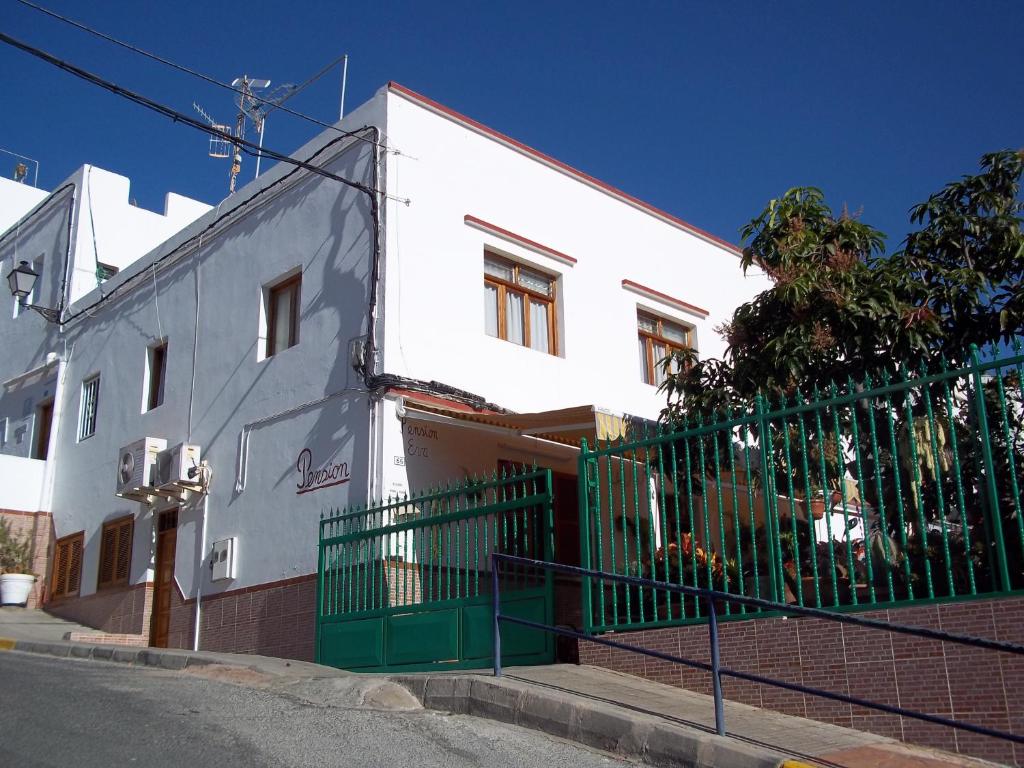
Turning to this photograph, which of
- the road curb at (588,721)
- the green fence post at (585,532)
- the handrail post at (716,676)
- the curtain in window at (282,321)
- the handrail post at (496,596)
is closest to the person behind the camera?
the road curb at (588,721)

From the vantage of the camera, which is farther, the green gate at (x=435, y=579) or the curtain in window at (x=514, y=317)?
the curtain in window at (x=514, y=317)

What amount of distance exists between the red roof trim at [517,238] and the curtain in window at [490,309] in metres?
0.69

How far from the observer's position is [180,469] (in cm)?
1408

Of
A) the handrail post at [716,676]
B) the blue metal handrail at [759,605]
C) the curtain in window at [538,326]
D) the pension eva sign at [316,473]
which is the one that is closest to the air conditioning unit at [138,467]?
the pension eva sign at [316,473]

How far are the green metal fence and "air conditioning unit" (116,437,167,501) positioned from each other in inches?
290

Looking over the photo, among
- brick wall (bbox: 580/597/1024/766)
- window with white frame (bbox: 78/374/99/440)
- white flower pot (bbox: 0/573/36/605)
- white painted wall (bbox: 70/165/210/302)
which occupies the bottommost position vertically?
brick wall (bbox: 580/597/1024/766)

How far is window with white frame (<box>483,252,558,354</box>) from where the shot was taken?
1384 cm

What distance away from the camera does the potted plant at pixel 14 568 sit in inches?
653

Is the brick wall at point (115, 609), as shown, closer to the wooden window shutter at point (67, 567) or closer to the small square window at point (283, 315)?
the wooden window shutter at point (67, 567)

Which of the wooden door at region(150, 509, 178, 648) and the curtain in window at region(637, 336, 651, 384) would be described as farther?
the curtain in window at region(637, 336, 651, 384)

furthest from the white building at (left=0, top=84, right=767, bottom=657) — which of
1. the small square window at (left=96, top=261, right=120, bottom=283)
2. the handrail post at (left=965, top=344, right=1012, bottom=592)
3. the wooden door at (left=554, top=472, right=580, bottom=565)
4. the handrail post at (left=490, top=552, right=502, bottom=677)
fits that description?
the handrail post at (left=965, top=344, right=1012, bottom=592)

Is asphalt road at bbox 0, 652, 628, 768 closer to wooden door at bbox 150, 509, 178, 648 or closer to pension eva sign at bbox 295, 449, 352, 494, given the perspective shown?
pension eva sign at bbox 295, 449, 352, 494

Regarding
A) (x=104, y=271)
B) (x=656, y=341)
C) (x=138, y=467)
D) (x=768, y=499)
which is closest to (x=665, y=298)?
(x=656, y=341)

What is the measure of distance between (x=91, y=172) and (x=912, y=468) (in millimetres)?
16786
